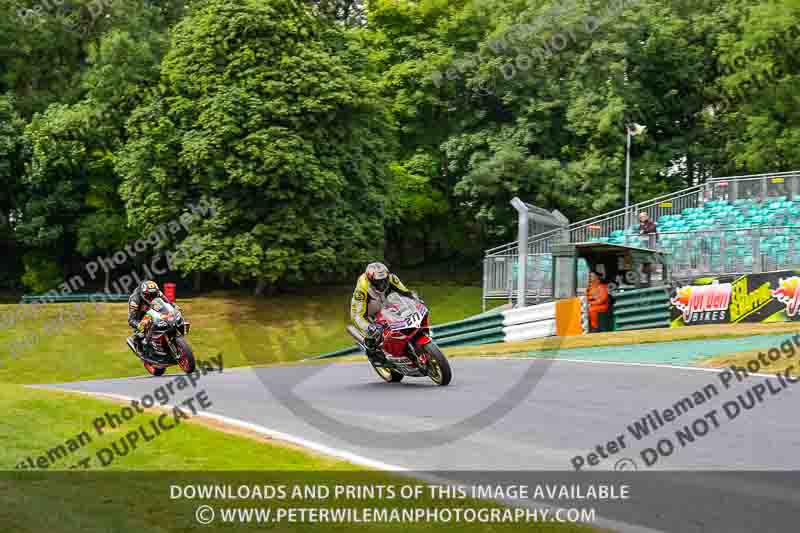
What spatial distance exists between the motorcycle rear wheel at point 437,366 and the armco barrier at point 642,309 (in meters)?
11.7

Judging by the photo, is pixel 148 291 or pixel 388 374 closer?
pixel 388 374

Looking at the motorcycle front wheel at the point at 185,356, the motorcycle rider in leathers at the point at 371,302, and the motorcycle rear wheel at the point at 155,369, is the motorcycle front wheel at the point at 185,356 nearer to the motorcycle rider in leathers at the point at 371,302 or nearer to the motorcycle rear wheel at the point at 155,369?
the motorcycle rear wheel at the point at 155,369

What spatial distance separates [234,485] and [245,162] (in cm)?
3316

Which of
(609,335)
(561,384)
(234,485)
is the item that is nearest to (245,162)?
(609,335)

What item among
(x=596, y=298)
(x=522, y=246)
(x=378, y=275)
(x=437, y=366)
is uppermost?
(x=522, y=246)

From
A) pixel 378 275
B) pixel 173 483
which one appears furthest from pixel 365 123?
pixel 173 483

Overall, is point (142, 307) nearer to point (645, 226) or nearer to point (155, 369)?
point (155, 369)

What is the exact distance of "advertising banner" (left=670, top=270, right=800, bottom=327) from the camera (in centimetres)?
2238

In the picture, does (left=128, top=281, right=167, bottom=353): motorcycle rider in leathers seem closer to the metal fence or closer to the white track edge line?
the white track edge line

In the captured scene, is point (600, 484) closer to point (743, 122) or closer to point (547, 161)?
point (547, 161)

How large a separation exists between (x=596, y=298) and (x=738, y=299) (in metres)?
3.28

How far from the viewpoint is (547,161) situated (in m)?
42.5

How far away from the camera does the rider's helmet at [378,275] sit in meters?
13.7

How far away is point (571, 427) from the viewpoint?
10.2 metres
